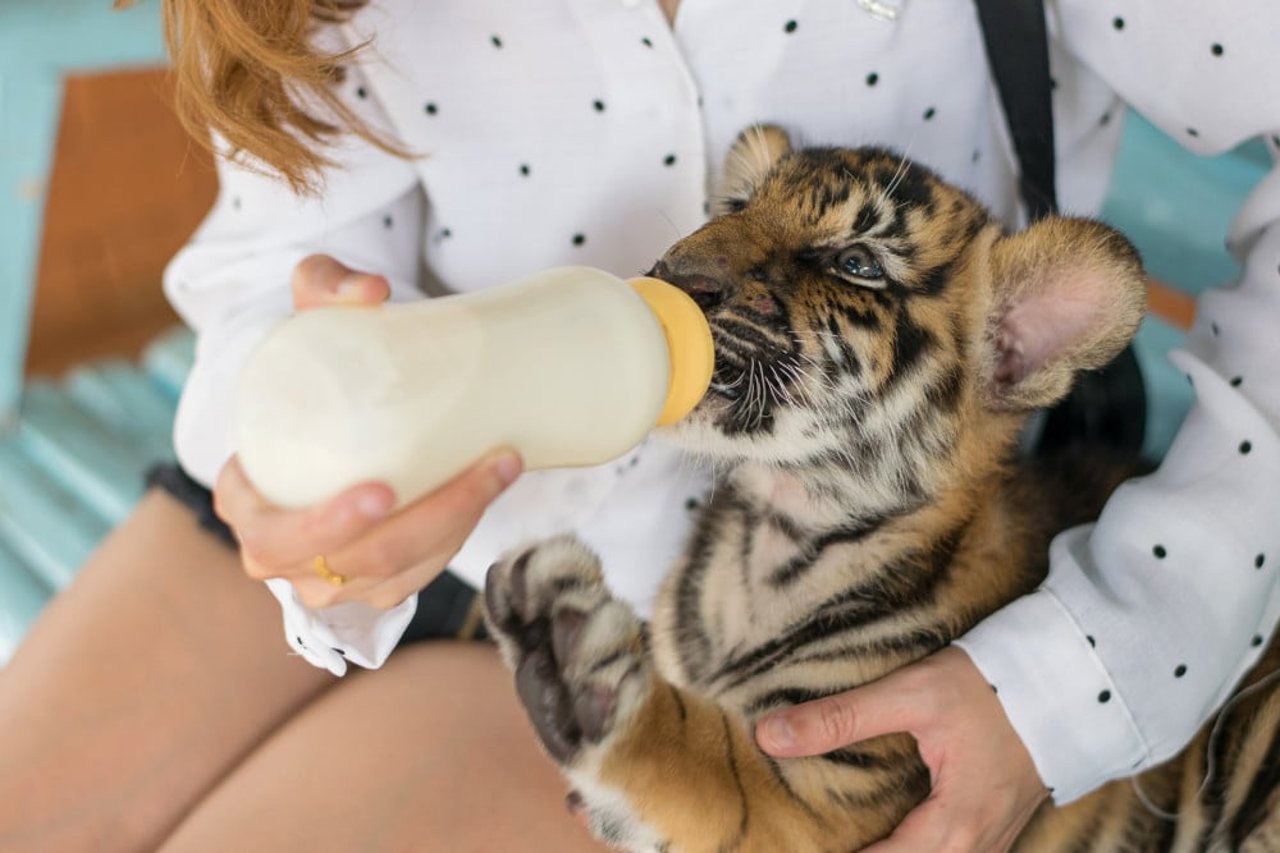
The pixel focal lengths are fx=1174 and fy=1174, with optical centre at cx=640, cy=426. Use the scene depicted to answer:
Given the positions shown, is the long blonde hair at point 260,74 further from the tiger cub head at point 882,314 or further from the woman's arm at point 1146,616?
the woman's arm at point 1146,616

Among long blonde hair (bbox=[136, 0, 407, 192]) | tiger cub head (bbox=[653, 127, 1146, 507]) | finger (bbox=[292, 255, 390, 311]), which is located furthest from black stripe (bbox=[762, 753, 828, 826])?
long blonde hair (bbox=[136, 0, 407, 192])

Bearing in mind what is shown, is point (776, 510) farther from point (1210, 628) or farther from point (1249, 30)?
point (1249, 30)

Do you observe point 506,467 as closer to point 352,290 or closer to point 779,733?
point 352,290

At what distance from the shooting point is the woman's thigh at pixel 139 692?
1.07m

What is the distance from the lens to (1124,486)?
38.4 inches

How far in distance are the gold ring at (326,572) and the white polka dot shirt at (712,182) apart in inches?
7.6

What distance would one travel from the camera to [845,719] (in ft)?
2.79

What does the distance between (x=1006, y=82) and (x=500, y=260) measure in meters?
0.48

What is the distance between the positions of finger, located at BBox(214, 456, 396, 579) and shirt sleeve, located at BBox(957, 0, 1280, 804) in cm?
50

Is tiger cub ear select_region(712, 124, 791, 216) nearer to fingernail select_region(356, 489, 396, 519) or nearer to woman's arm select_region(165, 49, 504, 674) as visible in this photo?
woman's arm select_region(165, 49, 504, 674)

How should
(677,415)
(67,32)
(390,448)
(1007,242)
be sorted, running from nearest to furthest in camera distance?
1. (390,448)
2. (677,415)
3. (1007,242)
4. (67,32)

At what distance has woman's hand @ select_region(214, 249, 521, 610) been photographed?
61 centimetres

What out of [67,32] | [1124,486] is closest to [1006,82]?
[1124,486]

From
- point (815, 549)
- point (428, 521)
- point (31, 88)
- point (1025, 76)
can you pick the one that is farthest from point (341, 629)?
point (31, 88)
